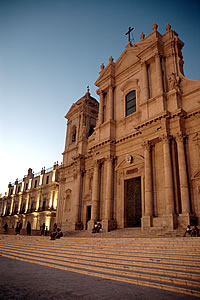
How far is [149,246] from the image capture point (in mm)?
8500

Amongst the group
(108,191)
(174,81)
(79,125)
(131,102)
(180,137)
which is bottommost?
(108,191)

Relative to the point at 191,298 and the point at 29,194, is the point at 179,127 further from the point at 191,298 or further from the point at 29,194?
the point at 29,194

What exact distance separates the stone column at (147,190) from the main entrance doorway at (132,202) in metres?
2.05

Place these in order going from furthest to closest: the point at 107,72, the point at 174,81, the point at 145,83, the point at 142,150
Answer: the point at 107,72
the point at 145,83
the point at 142,150
the point at 174,81

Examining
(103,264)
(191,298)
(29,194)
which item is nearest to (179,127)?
(103,264)

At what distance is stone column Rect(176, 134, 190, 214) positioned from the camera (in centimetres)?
1259

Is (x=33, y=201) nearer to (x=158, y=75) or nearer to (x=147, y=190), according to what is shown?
(x=147, y=190)

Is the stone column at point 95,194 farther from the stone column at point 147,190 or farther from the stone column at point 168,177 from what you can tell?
the stone column at point 168,177

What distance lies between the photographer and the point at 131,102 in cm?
1973

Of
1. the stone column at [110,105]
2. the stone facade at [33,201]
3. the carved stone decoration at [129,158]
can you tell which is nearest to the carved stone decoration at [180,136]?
the carved stone decoration at [129,158]

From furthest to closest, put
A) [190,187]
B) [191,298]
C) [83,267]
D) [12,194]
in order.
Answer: [12,194] < [190,187] < [83,267] < [191,298]

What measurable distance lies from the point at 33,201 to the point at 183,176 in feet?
106

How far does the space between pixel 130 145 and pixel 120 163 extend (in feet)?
5.71

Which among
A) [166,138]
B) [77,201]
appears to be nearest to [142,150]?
[166,138]
